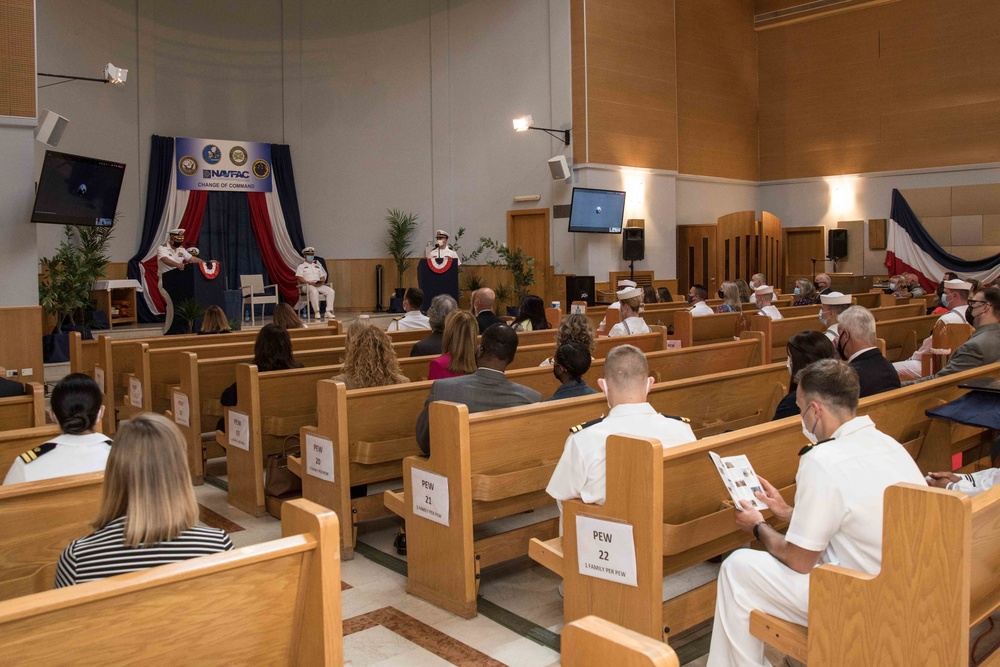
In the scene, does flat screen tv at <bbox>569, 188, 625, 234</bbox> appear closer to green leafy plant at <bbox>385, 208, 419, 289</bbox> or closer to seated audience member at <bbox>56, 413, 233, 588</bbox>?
green leafy plant at <bbox>385, 208, 419, 289</bbox>

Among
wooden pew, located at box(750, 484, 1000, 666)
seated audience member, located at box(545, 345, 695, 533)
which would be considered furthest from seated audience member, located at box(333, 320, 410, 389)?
wooden pew, located at box(750, 484, 1000, 666)

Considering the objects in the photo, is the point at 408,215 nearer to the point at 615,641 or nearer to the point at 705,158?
the point at 705,158

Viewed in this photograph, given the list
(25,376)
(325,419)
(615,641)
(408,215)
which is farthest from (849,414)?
(408,215)

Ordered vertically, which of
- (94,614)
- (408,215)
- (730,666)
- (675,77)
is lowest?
(730,666)

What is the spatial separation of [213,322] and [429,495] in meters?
4.80

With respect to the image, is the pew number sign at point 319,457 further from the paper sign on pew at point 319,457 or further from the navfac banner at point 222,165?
the navfac banner at point 222,165

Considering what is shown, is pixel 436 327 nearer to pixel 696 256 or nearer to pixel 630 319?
pixel 630 319

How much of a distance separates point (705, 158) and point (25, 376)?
1133cm

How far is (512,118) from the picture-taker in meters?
13.4

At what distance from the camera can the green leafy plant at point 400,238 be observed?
563 inches

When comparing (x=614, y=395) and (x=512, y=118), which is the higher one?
(x=512, y=118)

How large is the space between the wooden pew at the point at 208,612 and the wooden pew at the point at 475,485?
1425 mm

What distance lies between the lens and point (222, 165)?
13.8m

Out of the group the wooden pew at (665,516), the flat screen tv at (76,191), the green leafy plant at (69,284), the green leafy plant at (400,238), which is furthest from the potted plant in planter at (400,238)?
the wooden pew at (665,516)
